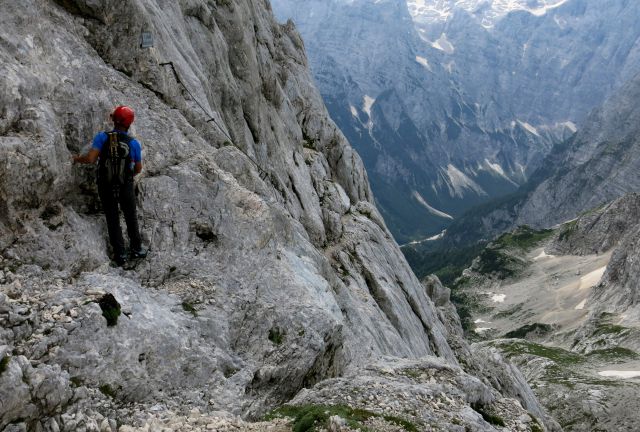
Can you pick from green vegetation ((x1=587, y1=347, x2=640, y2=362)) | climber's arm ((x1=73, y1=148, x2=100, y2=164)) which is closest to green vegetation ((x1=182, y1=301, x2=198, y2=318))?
climber's arm ((x1=73, y1=148, x2=100, y2=164))

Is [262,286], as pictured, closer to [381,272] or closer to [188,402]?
[188,402]

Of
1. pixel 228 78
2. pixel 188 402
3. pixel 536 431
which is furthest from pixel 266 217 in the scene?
pixel 228 78

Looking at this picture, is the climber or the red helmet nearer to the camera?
the climber

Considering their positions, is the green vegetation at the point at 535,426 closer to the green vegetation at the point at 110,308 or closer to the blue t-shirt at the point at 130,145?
the green vegetation at the point at 110,308

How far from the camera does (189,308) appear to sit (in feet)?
55.9

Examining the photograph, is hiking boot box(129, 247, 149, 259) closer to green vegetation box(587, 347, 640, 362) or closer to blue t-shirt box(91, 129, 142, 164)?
blue t-shirt box(91, 129, 142, 164)

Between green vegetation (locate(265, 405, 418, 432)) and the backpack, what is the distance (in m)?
9.15

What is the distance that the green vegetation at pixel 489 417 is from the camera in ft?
65.0

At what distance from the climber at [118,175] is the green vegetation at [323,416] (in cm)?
728

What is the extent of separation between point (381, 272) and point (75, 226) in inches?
1290

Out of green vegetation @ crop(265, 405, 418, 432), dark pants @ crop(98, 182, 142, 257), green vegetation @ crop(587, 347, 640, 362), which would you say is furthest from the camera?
green vegetation @ crop(587, 347, 640, 362)

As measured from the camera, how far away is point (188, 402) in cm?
1466

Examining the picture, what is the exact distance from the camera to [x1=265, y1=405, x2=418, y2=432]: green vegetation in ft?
47.4

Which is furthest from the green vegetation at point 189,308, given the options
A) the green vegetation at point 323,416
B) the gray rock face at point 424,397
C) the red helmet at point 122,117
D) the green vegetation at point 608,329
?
the green vegetation at point 608,329
